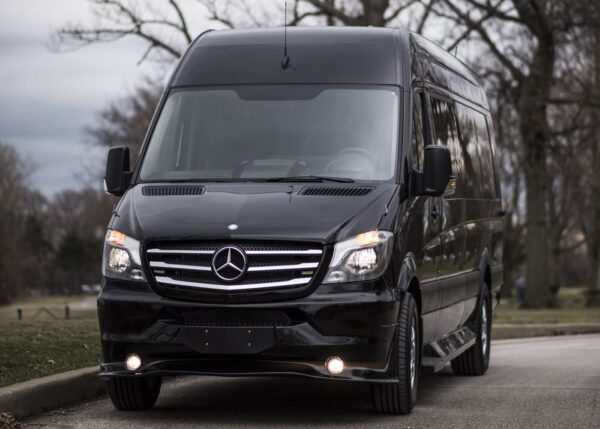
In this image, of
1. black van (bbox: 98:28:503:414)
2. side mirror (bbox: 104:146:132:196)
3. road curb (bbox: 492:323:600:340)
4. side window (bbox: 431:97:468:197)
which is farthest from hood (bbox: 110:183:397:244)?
road curb (bbox: 492:323:600:340)

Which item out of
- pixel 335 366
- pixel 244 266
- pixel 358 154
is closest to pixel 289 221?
pixel 244 266

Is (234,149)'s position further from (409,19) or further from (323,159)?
(409,19)

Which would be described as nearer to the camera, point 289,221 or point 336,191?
point 289,221

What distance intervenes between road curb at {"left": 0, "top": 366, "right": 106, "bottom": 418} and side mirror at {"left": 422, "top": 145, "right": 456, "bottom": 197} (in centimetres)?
290

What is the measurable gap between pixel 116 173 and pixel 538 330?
1205 centimetres

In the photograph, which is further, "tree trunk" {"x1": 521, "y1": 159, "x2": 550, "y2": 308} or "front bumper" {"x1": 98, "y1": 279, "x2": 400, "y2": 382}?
"tree trunk" {"x1": 521, "y1": 159, "x2": 550, "y2": 308}

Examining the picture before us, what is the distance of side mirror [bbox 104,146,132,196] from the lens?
9.08m

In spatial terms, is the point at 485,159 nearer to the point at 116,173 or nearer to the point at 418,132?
the point at 418,132

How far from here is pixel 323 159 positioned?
29.1 feet

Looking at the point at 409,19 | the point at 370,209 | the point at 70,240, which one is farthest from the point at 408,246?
the point at 70,240

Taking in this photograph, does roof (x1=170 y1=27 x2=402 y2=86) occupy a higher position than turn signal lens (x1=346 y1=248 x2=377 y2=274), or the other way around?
roof (x1=170 y1=27 x2=402 y2=86)

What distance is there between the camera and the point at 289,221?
8.02 m

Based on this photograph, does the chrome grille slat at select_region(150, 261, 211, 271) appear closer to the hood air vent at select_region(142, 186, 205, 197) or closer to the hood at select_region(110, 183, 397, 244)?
the hood at select_region(110, 183, 397, 244)

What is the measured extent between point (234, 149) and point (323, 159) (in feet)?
2.15
